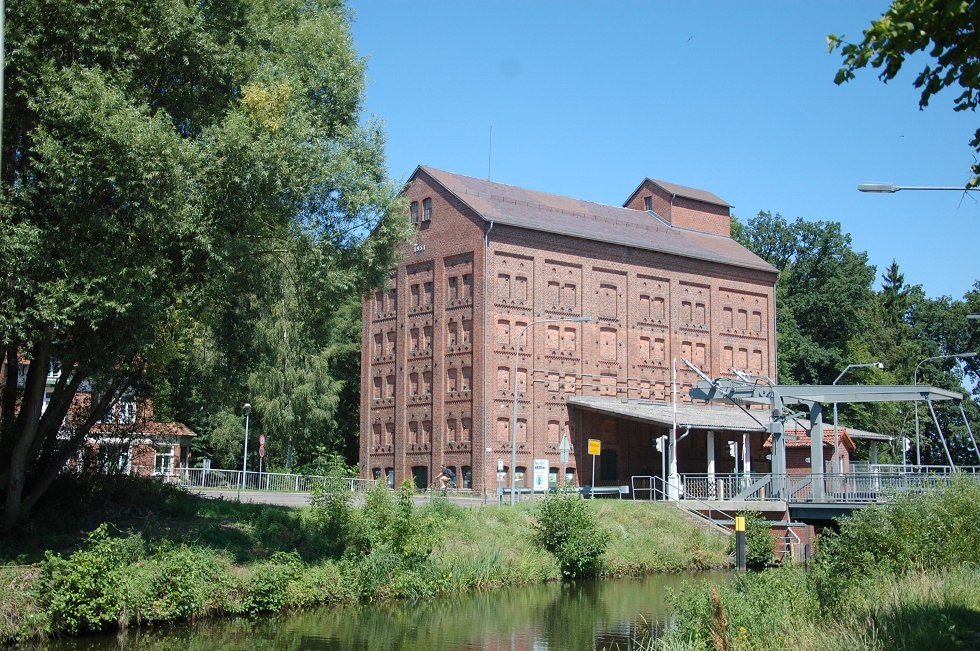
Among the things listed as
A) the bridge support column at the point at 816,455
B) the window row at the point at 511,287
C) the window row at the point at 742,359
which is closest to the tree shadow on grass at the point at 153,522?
the bridge support column at the point at 816,455

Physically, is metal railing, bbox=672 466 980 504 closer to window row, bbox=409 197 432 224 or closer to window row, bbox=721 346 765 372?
window row, bbox=721 346 765 372

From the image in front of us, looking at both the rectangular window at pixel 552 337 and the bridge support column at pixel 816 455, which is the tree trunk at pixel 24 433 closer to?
the bridge support column at pixel 816 455

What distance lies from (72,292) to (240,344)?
813 cm

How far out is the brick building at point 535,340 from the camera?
52875mm

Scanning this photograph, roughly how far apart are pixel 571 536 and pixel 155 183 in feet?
59.5

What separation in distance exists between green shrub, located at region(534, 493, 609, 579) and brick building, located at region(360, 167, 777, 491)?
1667 cm

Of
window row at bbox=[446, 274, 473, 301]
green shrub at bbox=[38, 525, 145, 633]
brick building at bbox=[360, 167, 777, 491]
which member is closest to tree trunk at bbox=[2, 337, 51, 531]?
green shrub at bbox=[38, 525, 145, 633]

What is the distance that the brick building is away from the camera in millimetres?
52875

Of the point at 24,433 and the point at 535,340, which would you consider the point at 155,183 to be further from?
the point at 535,340

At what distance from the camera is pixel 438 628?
2255 cm

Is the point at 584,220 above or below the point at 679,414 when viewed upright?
above

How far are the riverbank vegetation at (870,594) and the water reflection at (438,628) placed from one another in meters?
1.88

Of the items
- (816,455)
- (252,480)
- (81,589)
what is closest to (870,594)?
(81,589)

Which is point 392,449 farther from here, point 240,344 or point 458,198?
point 240,344
